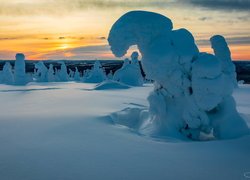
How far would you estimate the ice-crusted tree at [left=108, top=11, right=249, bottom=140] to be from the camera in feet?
25.5

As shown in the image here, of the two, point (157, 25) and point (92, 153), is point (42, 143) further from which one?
point (157, 25)

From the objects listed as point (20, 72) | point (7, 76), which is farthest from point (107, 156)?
point (7, 76)

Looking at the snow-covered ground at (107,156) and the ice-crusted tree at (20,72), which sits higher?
the snow-covered ground at (107,156)

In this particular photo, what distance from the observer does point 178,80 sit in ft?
27.2

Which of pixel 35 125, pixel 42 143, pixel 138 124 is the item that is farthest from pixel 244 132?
pixel 35 125

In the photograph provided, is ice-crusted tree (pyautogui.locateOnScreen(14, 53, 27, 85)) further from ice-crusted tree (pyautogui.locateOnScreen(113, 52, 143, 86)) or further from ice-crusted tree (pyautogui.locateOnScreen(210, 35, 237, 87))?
ice-crusted tree (pyautogui.locateOnScreen(210, 35, 237, 87))

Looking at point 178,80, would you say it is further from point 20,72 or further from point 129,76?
point 20,72

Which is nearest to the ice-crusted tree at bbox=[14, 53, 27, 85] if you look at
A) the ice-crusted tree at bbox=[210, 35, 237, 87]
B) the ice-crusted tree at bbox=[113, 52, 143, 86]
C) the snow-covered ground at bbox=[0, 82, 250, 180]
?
the ice-crusted tree at bbox=[113, 52, 143, 86]

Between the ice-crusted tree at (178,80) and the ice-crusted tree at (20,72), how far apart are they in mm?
29481

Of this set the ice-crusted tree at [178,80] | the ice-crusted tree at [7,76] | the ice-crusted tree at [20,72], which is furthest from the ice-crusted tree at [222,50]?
the ice-crusted tree at [7,76]

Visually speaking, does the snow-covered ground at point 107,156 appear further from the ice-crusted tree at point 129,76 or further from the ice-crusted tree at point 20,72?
the ice-crusted tree at point 20,72

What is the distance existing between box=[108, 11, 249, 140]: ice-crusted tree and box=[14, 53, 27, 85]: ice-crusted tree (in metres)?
29.5

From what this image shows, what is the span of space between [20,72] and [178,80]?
3189 cm

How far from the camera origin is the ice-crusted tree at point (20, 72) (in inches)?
1430
